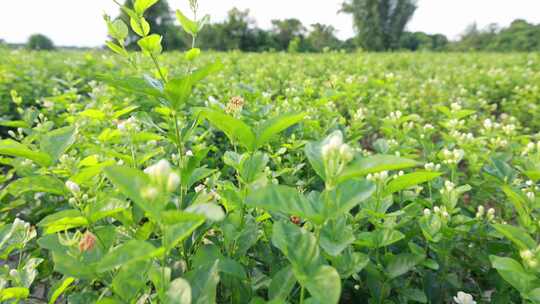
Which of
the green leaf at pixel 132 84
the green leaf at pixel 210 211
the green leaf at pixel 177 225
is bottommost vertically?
the green leaf at pixel 177 225

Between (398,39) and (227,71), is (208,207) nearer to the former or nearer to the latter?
(227,71)

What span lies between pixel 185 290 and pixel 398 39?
38.7 m

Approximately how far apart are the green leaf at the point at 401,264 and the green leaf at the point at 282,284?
334 mm

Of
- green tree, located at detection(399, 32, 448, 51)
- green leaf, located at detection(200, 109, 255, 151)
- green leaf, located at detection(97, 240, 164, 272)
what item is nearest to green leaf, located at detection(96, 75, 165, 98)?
green leaf, located at detection(200, 109, 255, 151)

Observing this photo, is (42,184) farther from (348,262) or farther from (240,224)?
(348,262)

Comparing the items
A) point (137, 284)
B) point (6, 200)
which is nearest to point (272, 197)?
point (137, 284)

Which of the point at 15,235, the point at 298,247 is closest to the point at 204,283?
the point at 298,247

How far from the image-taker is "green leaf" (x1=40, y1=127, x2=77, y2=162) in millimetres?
921

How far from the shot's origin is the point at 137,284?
0.68m

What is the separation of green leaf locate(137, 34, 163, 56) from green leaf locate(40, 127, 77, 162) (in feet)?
1.01

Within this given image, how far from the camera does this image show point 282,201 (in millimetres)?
609

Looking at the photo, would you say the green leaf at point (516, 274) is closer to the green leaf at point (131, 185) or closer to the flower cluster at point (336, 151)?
the flower cluster at point (336, 151)

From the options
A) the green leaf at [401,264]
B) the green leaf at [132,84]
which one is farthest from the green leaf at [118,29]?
the green leaf at [401,264]

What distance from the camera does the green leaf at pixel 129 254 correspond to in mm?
565
